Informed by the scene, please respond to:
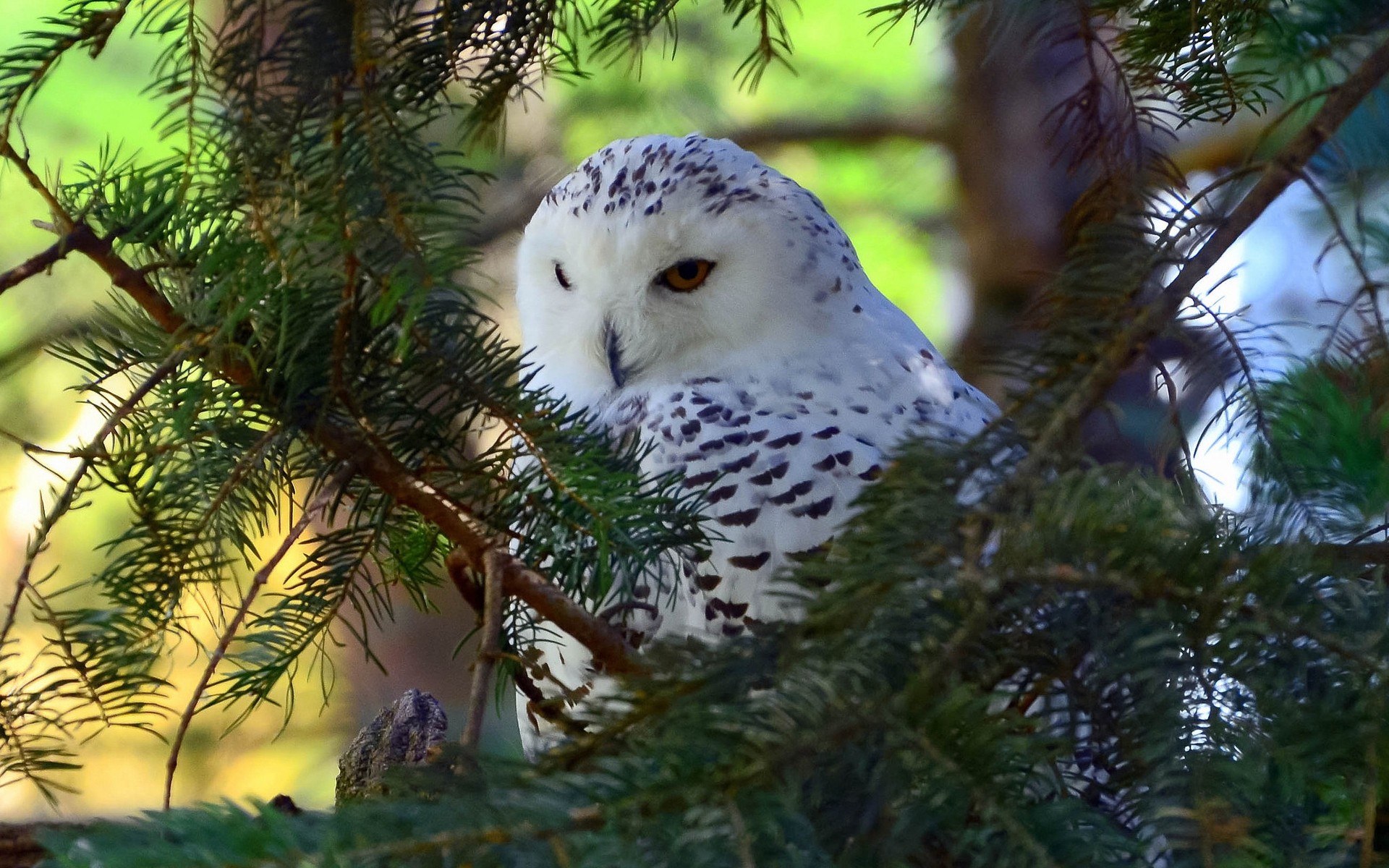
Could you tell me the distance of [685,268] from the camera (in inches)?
64.9

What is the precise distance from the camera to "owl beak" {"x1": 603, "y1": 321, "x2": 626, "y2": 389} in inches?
65.0

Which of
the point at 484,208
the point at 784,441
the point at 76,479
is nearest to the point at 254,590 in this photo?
the point at 76,479

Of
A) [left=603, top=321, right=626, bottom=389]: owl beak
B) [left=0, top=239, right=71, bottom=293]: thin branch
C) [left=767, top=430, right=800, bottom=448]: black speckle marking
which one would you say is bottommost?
[left=0, top=239, right=71, bottom=293]: thin branch

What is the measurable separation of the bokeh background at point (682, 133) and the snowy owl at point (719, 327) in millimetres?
980

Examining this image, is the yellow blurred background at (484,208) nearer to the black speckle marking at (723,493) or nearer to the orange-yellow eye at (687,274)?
the orange-yellow eye at (687,274)

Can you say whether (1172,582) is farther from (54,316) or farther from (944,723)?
(54,316)

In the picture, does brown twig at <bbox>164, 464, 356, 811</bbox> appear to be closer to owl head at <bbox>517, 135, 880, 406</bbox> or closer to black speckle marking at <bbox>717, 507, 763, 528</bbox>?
black speckle marking at <bbox>717, 507, 763, 528</bbox>

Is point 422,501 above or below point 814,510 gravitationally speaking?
below

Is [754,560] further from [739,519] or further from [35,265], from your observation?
[35,265]

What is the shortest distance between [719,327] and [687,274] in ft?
0.29

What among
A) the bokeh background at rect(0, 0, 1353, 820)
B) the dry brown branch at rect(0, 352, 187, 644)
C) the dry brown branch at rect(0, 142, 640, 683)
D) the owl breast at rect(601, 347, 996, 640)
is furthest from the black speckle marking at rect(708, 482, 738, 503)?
the bokeh background at rect(0, 0, 1353, 820)

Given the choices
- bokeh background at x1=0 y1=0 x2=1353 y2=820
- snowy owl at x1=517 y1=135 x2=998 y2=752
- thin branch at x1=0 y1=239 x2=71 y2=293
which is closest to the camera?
thin branch at x1=0 y1=239 x2=71 y2=293

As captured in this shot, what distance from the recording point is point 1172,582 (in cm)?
69

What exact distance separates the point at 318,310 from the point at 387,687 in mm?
3547
